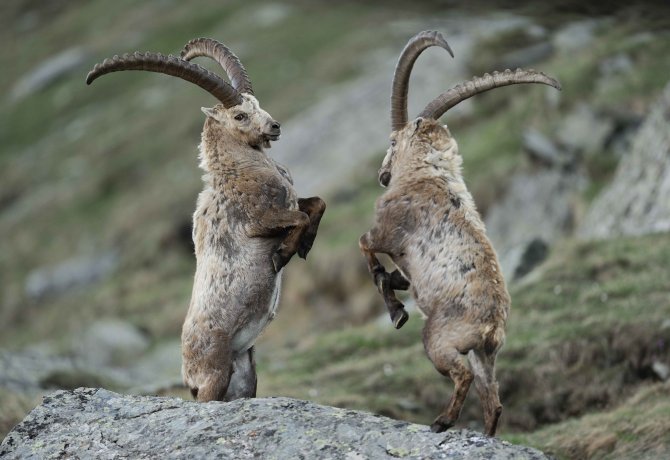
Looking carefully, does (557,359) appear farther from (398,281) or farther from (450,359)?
(450,359)

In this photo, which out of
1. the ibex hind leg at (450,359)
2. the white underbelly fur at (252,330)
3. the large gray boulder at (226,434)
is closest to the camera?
the large gray boulder at (226,434)

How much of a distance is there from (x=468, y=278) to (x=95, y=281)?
3585cm

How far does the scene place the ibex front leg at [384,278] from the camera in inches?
408

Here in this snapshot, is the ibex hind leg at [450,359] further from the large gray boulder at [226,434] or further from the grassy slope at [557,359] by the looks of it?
the grassy slope at [557,359]

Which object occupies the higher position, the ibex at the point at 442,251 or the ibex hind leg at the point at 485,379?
the ibex at the point at 442,251

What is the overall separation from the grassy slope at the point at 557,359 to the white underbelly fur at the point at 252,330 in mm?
3542

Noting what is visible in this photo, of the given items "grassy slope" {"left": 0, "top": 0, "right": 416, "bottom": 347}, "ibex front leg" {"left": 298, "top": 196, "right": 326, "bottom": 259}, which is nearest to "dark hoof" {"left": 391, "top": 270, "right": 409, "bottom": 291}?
"ibex front leg" {"left": 298, "top": 196, "right": 326, "bottom": 259}

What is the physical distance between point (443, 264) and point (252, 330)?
207 centimetres

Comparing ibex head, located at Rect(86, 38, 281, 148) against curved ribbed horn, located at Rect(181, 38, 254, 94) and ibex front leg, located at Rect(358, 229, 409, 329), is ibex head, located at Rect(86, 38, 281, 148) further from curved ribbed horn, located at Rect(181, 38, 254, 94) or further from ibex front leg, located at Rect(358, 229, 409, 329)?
ibex front leg, located at Rect(358, 229, 409, 329)

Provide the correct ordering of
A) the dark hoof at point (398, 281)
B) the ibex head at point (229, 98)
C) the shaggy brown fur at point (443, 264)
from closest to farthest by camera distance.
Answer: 1. the shaggy brown fur at point (443, 264)
2. the dark hoof at point (398, 281)
3. the ibex head at point (229, 98)

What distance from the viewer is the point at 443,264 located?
1008 centimetres

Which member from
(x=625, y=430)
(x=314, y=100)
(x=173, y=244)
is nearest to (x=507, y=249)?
(x=625, y=430)

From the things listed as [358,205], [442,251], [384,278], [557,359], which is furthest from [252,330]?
[358,205]

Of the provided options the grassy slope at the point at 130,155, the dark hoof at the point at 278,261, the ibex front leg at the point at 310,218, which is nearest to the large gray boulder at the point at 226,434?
the dark hoof at the point at 278,261
